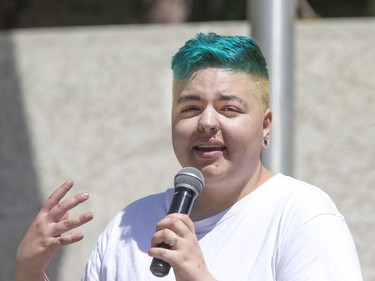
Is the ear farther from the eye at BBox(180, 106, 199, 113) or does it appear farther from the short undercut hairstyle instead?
the eye at BBox(180, 106, 199, 113)

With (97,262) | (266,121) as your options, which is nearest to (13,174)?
(97,262)

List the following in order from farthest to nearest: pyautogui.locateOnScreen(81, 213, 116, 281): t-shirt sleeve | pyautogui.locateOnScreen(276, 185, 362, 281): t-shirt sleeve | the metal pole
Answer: the metal pole → pyautogui.locateOnScreen(81, 213, 116, 281): t-shirt sleeve → pyautogui.locateOnScreen(276, 185, 362, 281): t-shirt sleeve

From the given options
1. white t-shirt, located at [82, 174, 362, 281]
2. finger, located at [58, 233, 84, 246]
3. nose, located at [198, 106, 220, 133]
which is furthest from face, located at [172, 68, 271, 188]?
finger, located at [58, 233, 84, 246]

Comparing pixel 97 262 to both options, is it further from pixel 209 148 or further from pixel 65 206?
pixel 209 148

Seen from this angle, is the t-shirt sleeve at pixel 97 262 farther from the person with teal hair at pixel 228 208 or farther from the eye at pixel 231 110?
the eye at pixel 231 110

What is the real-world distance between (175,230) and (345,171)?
3.21m

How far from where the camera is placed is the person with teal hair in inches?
96.7

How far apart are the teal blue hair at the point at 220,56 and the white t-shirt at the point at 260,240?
0.35 meters

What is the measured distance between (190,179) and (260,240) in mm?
265

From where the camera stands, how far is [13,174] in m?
5.71

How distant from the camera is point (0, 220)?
5684mm

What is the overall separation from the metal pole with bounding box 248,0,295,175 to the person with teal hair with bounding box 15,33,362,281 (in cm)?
177

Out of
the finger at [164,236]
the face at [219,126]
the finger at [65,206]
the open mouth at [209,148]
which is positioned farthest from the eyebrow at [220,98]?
the finger at [164,236]

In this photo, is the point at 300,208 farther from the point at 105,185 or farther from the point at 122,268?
the point at 105,185
